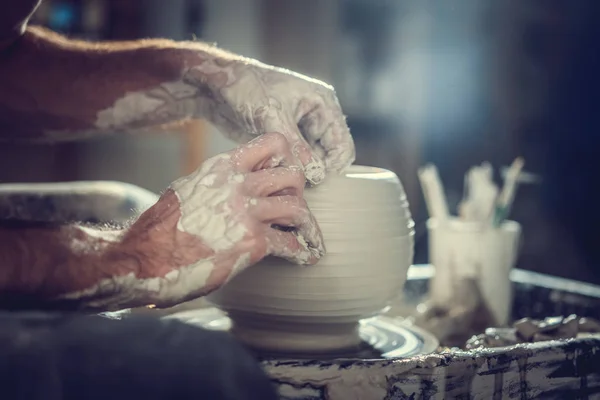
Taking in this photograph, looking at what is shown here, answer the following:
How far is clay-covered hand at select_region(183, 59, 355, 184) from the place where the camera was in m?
1.01

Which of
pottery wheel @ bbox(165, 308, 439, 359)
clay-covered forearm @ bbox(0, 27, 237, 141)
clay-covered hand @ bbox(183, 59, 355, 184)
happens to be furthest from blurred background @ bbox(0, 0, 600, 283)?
clay-covered hand @ bbox(183, 59, 355, 184)

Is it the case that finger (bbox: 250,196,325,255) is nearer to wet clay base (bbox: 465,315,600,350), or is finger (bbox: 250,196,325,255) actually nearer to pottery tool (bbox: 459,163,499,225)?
wet clay base (bbox: 465,315,600,350)

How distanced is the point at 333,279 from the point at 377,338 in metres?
0.18

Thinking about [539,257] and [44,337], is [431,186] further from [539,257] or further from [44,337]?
[539,257]

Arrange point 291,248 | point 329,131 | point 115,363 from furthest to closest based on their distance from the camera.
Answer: point 329,131 < point 291,248 < point 115,363

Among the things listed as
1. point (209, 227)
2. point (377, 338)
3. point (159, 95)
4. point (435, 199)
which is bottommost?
point (377, 338)

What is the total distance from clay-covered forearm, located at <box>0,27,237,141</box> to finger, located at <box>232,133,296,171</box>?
0.97 ft

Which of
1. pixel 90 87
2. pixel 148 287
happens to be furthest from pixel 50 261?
pixel 90 87

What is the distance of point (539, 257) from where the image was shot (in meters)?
3.40

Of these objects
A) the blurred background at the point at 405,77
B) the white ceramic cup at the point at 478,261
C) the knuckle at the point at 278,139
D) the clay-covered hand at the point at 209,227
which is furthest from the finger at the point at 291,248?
the blurred background at the point at 405,77

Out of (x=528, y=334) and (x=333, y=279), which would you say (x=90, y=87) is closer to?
(x=333, y=279)

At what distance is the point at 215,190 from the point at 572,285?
862mm

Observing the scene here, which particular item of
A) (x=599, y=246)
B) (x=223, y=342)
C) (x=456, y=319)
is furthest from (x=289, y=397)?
(x=599, y=246)

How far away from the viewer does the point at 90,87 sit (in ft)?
4.20
